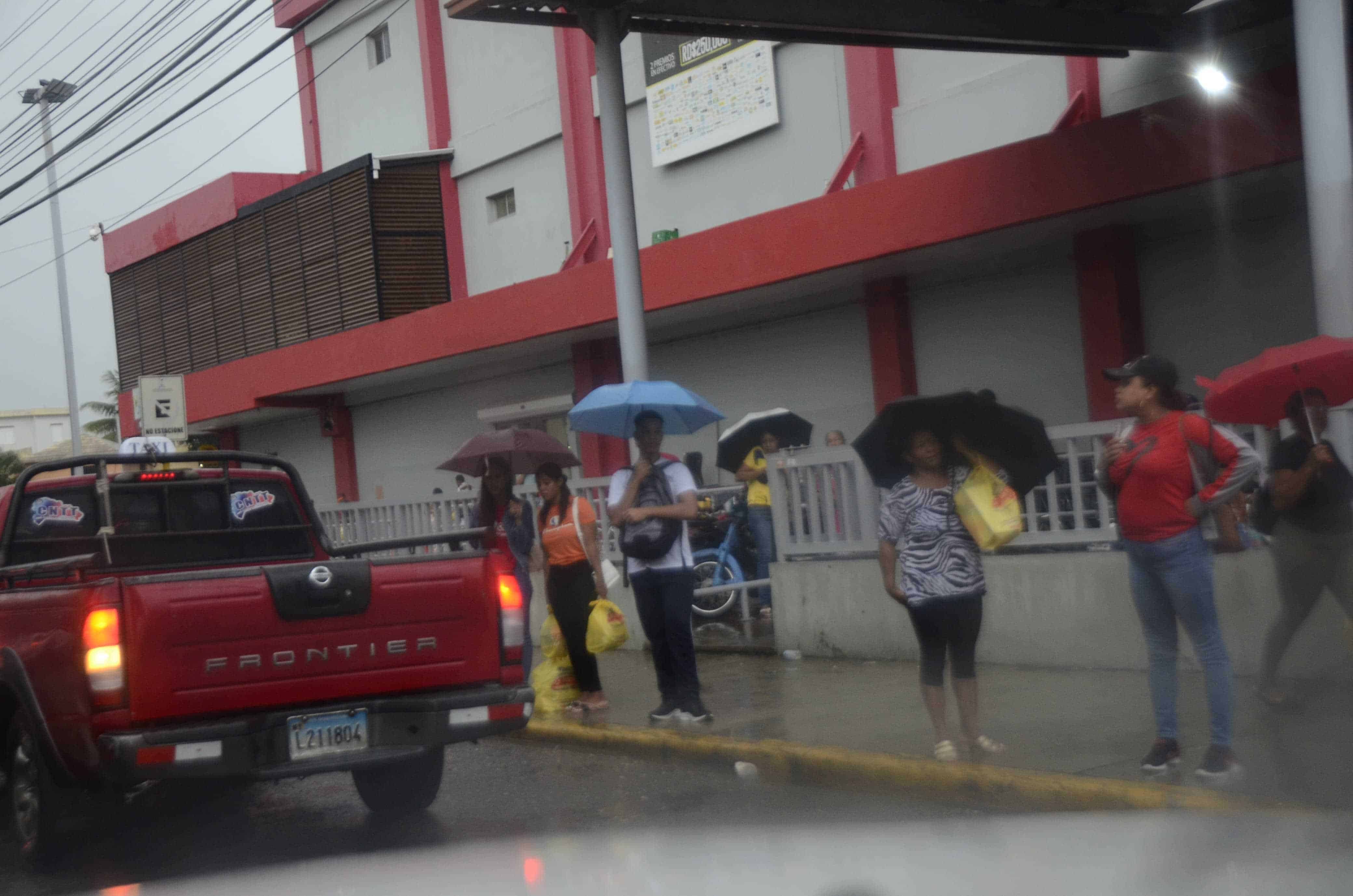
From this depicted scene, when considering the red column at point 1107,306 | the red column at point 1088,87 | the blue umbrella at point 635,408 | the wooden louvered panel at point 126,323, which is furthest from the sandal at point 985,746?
the wooden louvered panel at point 126,323

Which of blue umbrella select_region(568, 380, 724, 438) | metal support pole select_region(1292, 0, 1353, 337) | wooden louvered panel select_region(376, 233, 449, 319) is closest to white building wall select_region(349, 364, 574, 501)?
wooden louvered panel select_region(376, 233, 449, 319)

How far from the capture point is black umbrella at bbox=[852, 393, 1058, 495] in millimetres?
6293

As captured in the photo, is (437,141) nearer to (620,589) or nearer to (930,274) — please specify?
(930,274)

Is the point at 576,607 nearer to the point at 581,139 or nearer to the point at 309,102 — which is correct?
the point at 581,139

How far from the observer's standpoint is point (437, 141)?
70.1 ft

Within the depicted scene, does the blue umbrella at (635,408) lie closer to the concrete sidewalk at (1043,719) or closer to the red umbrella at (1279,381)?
the concrete sidewalk at (1043,719)

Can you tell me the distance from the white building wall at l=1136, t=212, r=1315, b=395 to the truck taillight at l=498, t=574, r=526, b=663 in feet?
28.5

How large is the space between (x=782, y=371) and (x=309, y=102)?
40.5 feet

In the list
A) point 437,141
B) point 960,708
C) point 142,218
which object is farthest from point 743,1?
point 142,218

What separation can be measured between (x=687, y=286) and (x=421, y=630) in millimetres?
9373

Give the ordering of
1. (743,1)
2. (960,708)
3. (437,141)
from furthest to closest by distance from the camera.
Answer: (437,141) → (743,1) → (960,708)

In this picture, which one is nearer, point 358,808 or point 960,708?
point 960,708

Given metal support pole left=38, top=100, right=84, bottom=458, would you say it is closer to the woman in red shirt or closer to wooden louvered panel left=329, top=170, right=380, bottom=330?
wooden louvered panel left=329, top=170, right=380, bottom=330

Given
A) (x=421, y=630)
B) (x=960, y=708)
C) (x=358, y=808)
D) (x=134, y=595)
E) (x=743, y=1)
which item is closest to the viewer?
(x=134, y=595)
